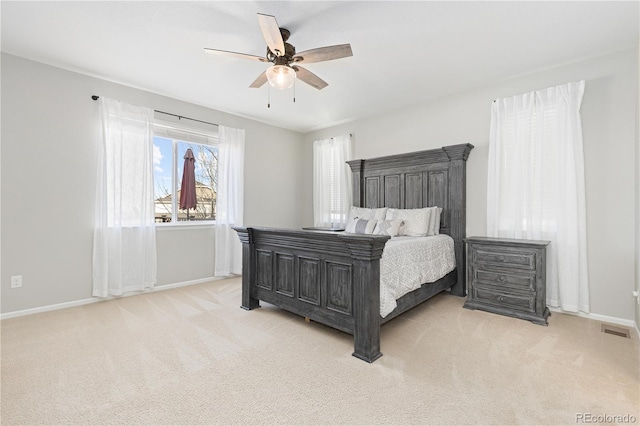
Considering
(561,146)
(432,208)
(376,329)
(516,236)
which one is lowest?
(376,329)

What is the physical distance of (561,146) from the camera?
3.18 m

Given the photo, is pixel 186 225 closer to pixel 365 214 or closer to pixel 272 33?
pixel 365 214

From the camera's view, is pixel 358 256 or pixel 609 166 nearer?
pixel 358 256

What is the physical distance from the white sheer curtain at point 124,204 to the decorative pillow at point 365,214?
2.76 m

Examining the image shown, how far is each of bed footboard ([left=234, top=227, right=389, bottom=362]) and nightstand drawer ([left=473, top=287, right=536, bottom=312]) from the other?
1.65 m

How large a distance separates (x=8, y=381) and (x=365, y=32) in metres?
3.70

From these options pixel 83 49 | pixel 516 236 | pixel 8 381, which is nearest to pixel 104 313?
pixel 8 381

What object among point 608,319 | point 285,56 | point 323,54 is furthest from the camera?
point 608,319

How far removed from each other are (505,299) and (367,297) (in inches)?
73.0

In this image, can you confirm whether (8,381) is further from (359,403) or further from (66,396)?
(359,403)

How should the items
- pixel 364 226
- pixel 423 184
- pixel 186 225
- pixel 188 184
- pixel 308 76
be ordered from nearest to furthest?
pixel 308 76
pixel 364 226
pixel 423 184
pixel 186 225
pixel 188 184

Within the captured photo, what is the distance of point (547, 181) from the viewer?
3.27 meters

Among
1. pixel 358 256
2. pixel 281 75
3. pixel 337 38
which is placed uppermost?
pixel 337 38

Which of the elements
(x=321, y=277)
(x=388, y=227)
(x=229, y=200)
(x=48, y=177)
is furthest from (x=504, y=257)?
(x=48, y=177)
